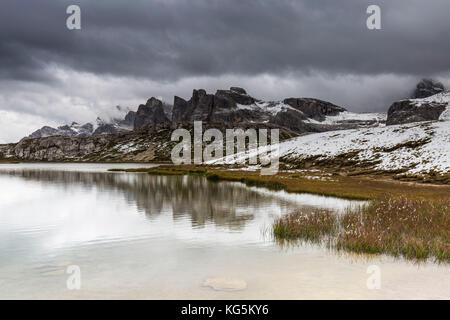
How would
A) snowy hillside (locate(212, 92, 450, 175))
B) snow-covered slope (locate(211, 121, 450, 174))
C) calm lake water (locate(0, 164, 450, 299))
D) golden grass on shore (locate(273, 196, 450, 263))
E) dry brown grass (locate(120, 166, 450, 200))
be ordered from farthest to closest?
snow-covered slope (locate(211, 121, 450, 174)) < snowy hillside (locate(212, 92, 450, 175)) < dry brown grass (locate(120, 166, 450, 200)) < golden grass on shore (locate(273, 196, 450, 263)) < calm lake water (locate(0, 164, 450, 299))

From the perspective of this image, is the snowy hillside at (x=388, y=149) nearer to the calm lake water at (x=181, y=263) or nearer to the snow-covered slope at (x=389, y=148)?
the snow-covered slope at (x=389, y=148)

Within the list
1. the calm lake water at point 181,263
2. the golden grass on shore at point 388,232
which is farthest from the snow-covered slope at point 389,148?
the calm lake water at point 181,263

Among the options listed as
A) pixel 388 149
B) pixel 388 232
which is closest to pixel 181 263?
pixel 388 232

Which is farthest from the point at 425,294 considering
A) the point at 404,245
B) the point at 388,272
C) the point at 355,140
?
the point at 355,140

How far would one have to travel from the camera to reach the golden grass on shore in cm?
1521

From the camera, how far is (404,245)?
1545 cm

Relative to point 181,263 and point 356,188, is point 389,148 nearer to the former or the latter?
point 356,188

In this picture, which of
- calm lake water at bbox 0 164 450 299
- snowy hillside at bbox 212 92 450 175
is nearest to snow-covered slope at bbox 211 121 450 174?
snowy hillside at bbox 212 92 450 175

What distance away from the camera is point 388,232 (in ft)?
58.0

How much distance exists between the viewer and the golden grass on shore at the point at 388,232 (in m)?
15.2

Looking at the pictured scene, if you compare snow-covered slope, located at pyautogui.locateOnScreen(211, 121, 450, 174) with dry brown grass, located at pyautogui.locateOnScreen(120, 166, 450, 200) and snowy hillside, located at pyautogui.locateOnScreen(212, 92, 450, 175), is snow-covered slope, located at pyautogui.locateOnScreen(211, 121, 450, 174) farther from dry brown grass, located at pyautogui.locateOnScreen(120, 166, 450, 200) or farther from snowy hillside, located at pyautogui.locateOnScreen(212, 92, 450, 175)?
dry brown grass, located at pyautogui.locateOnScreen(120, 166, 450, 200)
